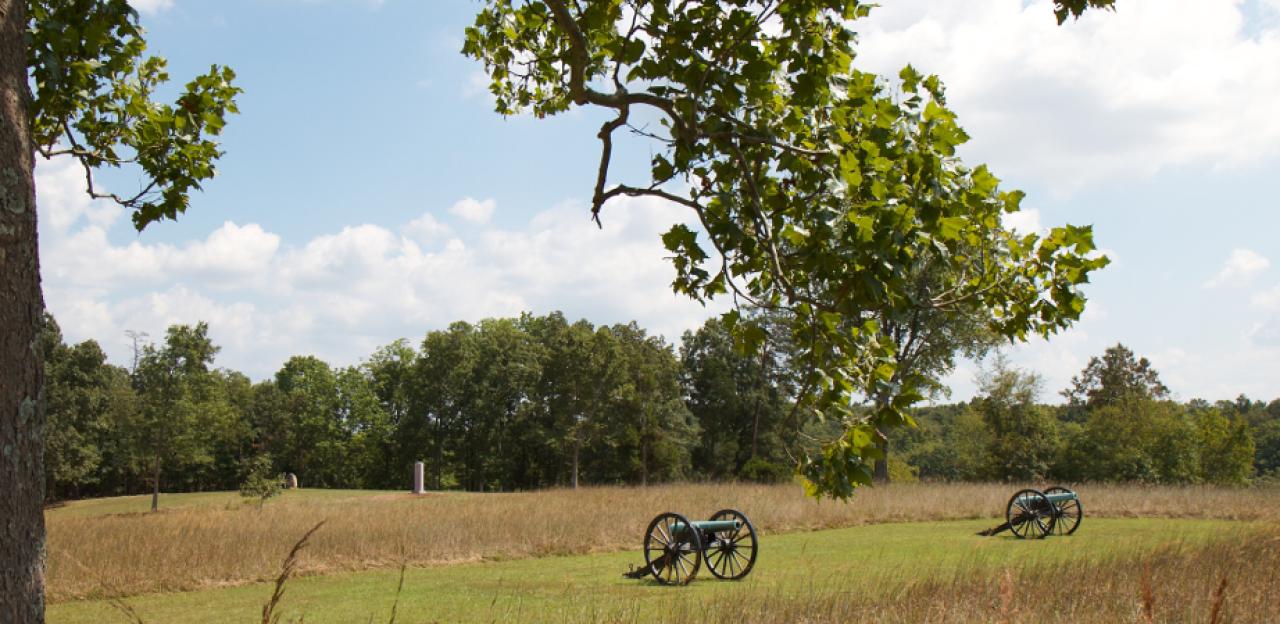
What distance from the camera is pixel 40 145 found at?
646 centimetres

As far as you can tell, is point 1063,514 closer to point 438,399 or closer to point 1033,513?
point 1033,513

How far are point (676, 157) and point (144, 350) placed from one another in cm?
3526

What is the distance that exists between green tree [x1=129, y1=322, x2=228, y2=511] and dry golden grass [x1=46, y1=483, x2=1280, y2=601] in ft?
53.5

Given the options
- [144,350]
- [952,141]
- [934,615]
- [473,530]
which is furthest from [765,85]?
[144,350]

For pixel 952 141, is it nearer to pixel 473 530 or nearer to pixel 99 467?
pixel 473 530

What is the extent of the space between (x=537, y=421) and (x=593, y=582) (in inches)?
1733

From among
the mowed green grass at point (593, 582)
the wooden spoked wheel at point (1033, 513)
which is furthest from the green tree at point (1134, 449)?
the wooden spoked wheel at point (1033, 513)

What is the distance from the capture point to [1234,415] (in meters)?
48.9

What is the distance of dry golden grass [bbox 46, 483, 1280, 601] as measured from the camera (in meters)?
13.0

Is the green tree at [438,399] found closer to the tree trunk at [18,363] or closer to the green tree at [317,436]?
the green tree at [317,436]

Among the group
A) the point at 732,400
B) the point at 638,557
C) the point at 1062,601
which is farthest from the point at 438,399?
the point at 1062,601

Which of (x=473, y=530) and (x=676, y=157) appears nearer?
(x=676, y=157)

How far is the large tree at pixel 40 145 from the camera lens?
278cm

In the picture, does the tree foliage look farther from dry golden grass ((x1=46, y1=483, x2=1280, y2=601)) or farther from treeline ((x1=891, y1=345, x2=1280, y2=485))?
dry golden grass ((x1=46, y1=483, x2=1280, y2=601))
